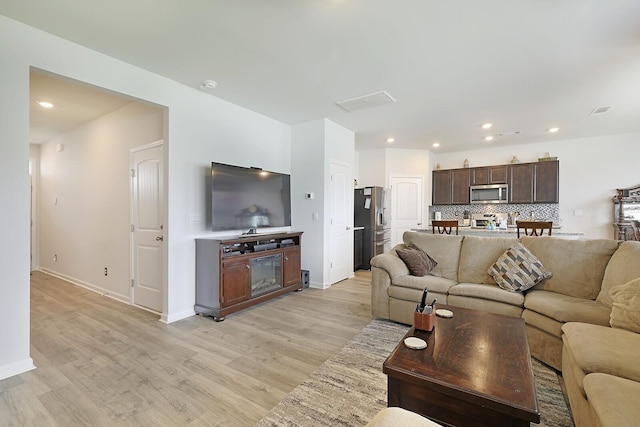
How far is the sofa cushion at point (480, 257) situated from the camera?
3129mm

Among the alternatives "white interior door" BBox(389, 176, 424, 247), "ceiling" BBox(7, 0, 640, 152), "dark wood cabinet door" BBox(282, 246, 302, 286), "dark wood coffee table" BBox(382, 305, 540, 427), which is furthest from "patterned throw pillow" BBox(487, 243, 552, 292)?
"white interior door" BBox(389, 176, 424, 247)

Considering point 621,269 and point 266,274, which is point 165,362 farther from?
point 621,269

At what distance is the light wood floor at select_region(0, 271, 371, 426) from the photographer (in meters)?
1.80

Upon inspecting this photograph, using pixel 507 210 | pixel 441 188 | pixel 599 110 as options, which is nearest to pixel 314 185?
pixel 441 188

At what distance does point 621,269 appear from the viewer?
90.4 inches

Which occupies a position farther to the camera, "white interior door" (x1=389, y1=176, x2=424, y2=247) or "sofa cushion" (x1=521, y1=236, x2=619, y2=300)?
"white interior door" (x1=389, y1=176, x2=424, y2=247)

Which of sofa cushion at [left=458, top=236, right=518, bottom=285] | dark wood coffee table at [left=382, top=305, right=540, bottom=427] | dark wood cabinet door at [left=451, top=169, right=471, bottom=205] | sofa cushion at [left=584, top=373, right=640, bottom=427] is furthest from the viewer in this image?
dark wood cabinet door at [left=451, top=169, right=471, bottom=205]

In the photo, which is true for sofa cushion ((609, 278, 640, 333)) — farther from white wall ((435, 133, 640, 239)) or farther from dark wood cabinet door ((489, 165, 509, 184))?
white wall ((435, 133, 640, 239))

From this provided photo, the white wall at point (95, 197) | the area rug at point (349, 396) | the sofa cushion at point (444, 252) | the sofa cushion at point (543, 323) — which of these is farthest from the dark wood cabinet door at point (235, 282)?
the sofa cushion at point (543, 323)

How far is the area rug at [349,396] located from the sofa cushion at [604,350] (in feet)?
1.26

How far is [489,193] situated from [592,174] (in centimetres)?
186

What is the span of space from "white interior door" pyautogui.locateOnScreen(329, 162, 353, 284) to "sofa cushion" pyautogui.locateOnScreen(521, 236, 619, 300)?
2824 millimetres

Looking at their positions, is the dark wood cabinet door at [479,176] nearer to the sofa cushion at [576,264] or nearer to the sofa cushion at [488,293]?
the sofa cushion at [576,264]

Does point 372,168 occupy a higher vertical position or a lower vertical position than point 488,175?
higher
